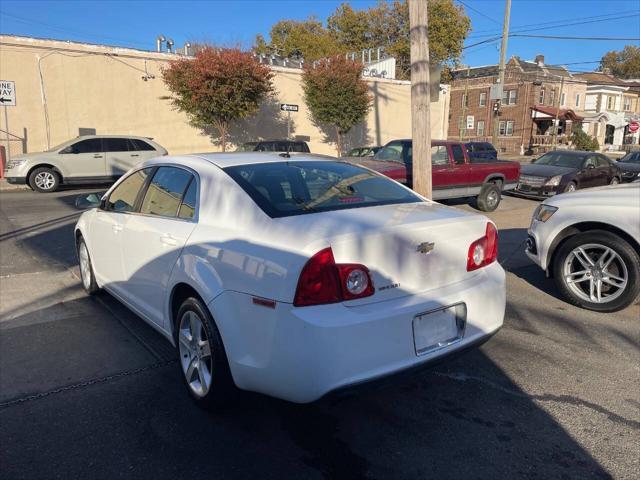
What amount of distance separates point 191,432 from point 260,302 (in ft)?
3.23

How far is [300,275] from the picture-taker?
2.51m

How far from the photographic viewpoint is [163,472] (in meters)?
2.62

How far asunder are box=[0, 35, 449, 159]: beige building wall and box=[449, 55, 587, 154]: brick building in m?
24.9

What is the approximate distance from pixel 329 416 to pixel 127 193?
2592 millimetres

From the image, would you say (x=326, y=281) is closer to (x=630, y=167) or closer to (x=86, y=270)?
(x=86, y=270)

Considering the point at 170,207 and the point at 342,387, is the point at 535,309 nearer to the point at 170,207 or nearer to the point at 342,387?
the point at 342,387

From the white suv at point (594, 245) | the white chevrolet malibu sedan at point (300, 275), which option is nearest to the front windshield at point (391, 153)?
the white suv at point (594, 245)

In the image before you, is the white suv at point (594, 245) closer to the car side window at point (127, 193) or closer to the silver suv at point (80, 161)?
the car side window at point (127, 193)

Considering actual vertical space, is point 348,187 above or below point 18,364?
above

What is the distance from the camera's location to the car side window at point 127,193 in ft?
13.7

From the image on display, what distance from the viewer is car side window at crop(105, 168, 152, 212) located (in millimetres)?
4180

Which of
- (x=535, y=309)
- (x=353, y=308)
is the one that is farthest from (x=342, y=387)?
(x=535, y=309)

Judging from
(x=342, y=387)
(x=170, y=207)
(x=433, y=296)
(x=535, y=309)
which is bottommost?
(x=535, y=309)

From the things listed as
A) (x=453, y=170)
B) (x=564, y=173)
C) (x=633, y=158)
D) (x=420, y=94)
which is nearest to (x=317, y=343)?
(x=420, y=94)
